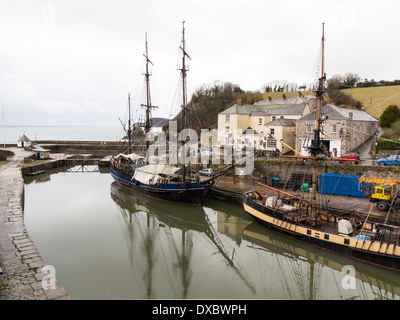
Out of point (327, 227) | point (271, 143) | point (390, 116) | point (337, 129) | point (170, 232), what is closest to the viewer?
point (327, 227)

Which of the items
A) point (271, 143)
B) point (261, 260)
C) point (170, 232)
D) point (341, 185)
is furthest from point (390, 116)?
point (170, 232)

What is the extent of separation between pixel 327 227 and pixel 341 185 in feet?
21.7

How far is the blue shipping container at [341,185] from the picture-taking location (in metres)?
20.7

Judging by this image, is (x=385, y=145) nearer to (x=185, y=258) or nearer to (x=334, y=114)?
(x=334, y=114)

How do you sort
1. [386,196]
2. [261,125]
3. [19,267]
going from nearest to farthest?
[19,267], [386,196], [261,125]

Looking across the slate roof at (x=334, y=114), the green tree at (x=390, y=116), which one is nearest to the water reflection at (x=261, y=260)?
the slate roof at (x=334, y=114)

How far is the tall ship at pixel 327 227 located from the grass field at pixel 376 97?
32.9 m

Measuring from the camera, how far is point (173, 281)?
41.1 ft

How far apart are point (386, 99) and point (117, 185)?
44870mm

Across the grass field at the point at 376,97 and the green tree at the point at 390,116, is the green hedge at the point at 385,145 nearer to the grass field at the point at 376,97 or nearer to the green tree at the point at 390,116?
the green tree at the point at 390,116

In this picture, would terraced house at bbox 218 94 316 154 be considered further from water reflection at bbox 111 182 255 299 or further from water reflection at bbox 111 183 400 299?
water reflection at bbox 111 182 255 299

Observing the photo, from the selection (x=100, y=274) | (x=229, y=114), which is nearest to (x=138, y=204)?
(x=100, y=274)

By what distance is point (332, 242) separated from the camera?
14.3 metres
